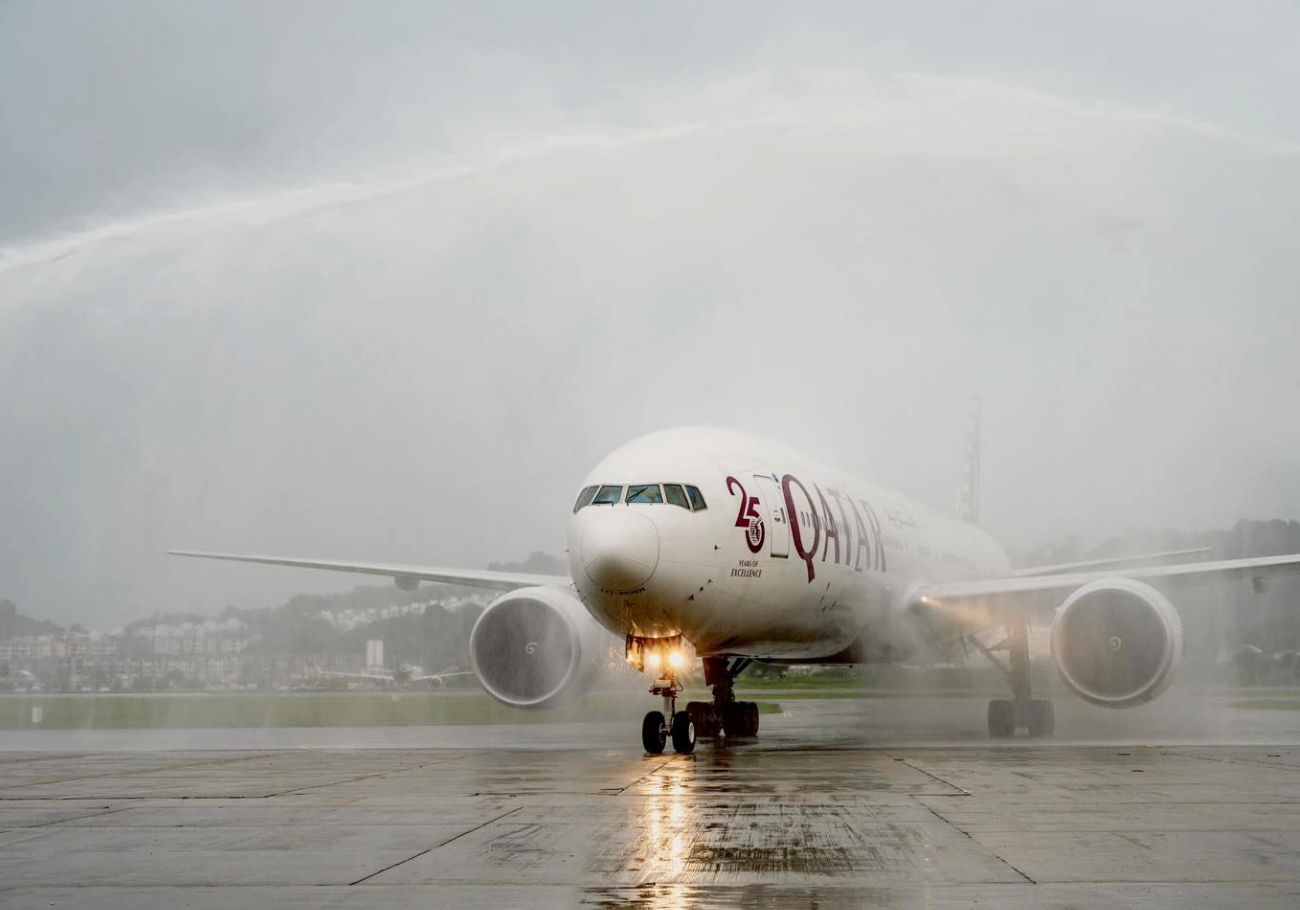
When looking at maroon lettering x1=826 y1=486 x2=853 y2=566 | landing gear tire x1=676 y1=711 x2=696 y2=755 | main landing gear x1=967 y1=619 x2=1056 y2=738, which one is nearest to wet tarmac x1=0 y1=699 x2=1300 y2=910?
landing gear tire x1=676 y1=711 x2=696 y2=755

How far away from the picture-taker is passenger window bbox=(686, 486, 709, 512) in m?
18.6

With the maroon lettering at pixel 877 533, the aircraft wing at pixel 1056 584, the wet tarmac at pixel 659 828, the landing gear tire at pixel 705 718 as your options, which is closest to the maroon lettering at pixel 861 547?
the maroon lettering at pixel 877 533

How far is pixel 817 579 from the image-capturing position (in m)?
21.4

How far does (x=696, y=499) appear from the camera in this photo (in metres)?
18.7

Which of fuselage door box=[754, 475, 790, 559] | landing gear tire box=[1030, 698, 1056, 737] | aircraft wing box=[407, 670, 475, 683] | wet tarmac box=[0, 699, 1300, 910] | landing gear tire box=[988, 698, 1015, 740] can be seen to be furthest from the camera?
aircraft wing box=[407, 670, 475, 683]

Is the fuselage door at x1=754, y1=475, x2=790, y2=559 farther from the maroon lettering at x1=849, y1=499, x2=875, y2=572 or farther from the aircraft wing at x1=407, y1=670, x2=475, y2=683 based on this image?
the aircraft wing at x1=407, y1=670, x2=475, y2=683

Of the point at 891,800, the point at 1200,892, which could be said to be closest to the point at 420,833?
the point at 891,800

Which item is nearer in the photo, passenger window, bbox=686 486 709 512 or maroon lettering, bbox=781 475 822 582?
passenger window, bbox=686 486 709 512

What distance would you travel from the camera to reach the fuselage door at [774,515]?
1989cm

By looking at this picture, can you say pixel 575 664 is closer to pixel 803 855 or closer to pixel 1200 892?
pixel 803 855

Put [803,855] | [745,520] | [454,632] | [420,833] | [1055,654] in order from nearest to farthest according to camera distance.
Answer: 1. [803,855]
2. [420,833]
3. [745,520]
4. [1055,654]
5. [454,632]

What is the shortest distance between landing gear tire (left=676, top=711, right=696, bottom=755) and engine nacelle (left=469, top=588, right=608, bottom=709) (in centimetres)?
300

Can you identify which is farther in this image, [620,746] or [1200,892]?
[620,746]

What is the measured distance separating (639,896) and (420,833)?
3.34 m
